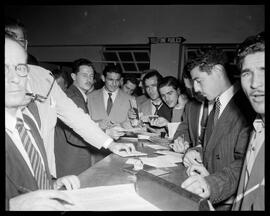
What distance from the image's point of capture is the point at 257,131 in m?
1.32

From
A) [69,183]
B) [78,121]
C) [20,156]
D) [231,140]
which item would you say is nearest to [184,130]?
[231,140]

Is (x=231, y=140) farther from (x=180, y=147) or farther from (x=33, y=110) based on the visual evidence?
(x=33, y=110)

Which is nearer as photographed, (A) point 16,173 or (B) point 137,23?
(A) point 16,173

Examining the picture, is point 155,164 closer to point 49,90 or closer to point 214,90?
point 214,90

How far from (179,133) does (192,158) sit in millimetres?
970

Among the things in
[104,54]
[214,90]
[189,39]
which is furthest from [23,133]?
[104,54]

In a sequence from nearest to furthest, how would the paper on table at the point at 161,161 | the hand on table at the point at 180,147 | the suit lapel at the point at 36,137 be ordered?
the suit lapel at the point at 36,137
the paper on table at the point at 161,161
the hand on table at the point at 180,147

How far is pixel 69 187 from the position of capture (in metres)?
1.32

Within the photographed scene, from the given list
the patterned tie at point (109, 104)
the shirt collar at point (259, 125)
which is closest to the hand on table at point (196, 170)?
the shirt collar at point (259, 125)

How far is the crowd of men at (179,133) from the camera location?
1110mm

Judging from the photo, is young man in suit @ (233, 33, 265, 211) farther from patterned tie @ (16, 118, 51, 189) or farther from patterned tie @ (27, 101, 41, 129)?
patterned tie @ (27, 101, 41, 129)

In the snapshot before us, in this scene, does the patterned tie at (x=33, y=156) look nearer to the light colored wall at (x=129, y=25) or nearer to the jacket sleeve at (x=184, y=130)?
the jacket sleeve at (x=184, y=130)

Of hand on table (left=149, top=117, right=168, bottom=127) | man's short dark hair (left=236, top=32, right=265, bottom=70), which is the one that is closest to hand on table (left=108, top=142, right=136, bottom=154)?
man's short dark hair (left=236, top=32, right=265, bottom=70)

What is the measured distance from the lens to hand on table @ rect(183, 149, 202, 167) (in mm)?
1940
